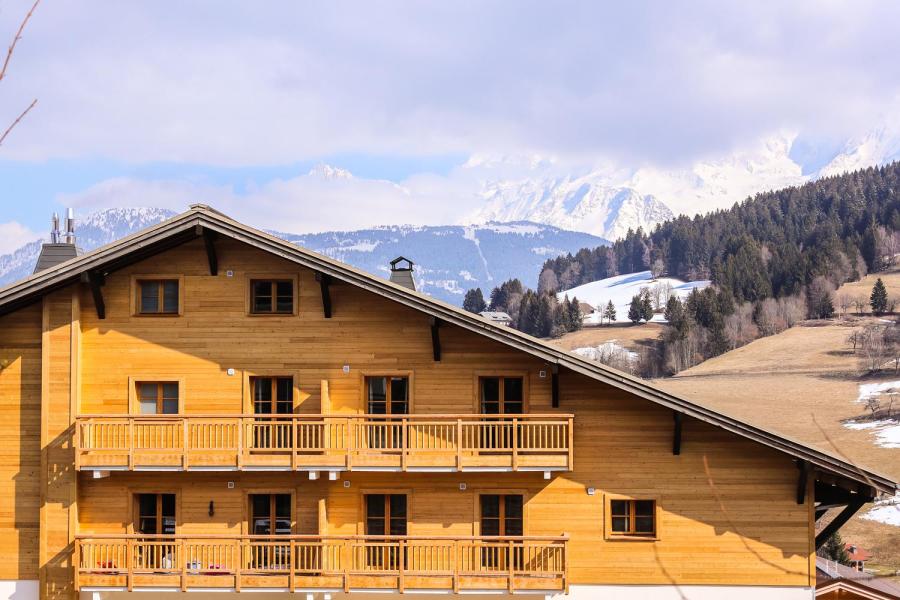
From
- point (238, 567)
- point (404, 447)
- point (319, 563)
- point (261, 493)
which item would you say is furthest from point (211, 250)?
point (319, 563)

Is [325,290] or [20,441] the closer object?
[325,290]

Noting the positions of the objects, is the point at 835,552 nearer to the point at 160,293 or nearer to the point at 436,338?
the point at 436,338

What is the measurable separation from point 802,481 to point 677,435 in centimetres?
296

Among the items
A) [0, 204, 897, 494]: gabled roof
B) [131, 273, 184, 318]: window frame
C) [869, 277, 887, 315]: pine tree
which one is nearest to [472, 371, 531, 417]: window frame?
[0, 204, 897, 494]: gabled roof

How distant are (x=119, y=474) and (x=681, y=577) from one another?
13135 mm

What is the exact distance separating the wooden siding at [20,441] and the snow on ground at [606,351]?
132m

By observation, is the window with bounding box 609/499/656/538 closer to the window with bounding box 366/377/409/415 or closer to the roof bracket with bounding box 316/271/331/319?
the window with bounding box 366/377/409/415

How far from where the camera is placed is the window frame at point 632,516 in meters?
24.2

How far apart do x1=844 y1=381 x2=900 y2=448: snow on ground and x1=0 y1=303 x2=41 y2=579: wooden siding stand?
75093 mm

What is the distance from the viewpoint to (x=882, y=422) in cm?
9512

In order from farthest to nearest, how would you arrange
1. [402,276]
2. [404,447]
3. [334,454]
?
[402,276] → [334,454] → [404,447]

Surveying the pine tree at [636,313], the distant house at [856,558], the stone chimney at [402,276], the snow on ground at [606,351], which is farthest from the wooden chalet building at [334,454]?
the pine tree at [636,313]

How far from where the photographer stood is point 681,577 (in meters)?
24.0

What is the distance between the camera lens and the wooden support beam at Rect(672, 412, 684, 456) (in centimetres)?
2386
